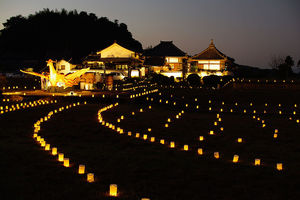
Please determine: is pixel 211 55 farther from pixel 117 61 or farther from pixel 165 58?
pixel 117 61

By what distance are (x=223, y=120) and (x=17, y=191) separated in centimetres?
1062

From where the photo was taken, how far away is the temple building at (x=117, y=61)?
42.9 metres

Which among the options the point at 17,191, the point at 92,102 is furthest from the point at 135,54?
the point at 17,191

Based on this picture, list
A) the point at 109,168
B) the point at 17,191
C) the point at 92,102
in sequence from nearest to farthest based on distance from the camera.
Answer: the point at 17,191 → the point at 109,168 → the point at 92,102

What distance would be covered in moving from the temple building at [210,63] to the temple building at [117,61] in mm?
6992

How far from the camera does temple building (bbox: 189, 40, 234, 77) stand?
3994 cm

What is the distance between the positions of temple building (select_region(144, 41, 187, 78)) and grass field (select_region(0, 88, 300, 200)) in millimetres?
31761

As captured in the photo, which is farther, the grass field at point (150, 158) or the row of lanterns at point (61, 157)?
the grass field at point (150, 158)

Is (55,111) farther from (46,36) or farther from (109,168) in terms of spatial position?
(46,36)

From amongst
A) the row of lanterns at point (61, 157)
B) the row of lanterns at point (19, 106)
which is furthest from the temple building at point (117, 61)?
the row of lanterns at point (61, 157)

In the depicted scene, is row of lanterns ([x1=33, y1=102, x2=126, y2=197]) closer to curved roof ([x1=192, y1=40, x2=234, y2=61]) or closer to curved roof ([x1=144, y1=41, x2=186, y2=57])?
curved roof ([x1=192, y1=40, x2=234, y2=61])

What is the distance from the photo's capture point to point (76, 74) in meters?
26.8

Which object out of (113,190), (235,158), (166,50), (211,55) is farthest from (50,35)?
(113,190)

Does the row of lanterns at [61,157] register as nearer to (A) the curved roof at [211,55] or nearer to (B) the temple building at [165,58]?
(A) the curved roof at [211,55]
